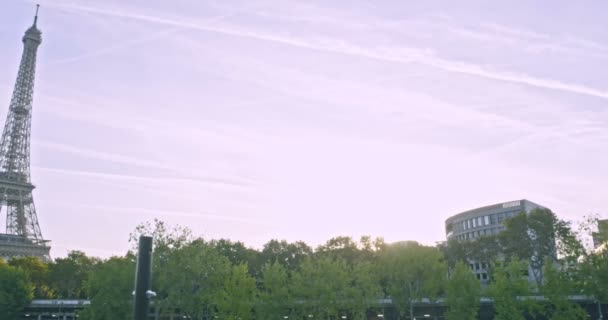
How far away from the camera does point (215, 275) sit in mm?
68125

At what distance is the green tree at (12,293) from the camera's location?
270ft

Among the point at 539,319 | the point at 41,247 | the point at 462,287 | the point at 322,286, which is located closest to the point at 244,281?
the point at 322,286

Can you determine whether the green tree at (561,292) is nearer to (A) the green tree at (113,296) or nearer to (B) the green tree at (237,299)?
(B) the green tree at (237,299)

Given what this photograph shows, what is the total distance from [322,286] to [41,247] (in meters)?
86.0

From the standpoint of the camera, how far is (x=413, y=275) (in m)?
72.4

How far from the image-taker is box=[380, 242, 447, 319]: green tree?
71.3m

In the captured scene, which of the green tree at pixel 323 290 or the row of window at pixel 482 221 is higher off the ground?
the row of window at pixel 482 221

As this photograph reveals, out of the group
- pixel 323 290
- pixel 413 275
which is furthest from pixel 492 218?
pixel 323 290

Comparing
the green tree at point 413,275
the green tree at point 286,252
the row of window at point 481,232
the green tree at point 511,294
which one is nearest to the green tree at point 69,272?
the green tree at point 286,252

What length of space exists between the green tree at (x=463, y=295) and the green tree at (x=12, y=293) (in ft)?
223

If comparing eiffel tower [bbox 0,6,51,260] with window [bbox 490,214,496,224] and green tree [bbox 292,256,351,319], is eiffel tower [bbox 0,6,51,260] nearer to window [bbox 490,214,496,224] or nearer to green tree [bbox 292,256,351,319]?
green tree [bbox 292,256,351,319]

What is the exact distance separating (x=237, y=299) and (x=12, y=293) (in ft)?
142

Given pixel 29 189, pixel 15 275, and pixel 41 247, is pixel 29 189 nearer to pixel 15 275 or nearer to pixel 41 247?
pixel 41 247

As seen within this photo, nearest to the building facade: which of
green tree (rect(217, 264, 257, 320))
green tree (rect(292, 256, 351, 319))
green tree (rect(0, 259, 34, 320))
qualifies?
green tree (rect(292, 256, 351, 319))
